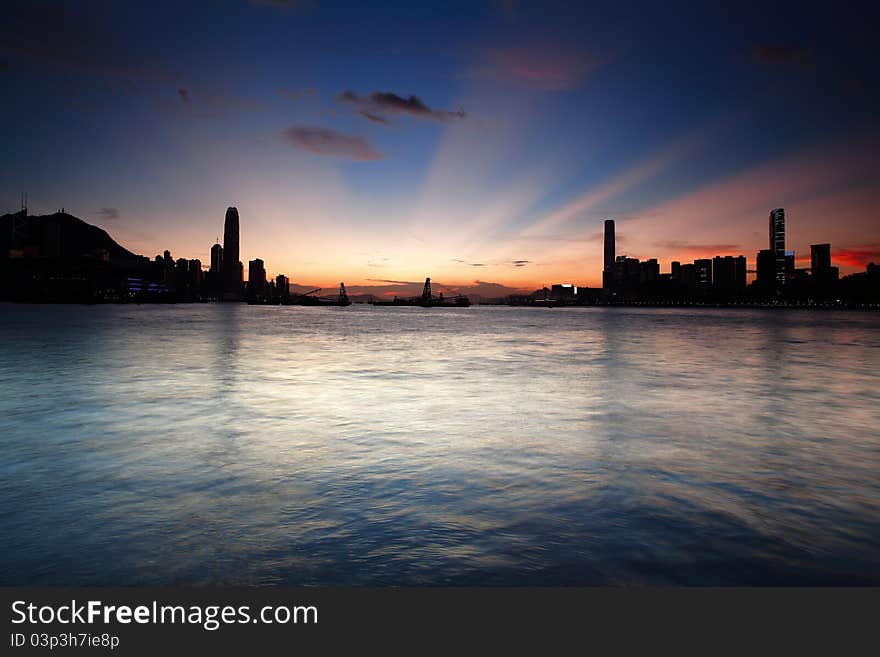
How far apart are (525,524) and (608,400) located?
41.7 ft

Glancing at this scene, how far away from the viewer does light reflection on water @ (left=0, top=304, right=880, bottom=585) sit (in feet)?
19.8

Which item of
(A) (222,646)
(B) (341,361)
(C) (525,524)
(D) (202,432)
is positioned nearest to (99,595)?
(A) (222,646)

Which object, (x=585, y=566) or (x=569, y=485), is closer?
(x=585, y=566)

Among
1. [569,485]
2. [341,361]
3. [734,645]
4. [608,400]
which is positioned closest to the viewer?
[734,645]

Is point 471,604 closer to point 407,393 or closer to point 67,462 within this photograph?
point 67,462

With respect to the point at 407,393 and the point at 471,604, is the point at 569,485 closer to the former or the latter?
the point at 471,604

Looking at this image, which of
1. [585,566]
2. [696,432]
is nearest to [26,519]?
[585,566]

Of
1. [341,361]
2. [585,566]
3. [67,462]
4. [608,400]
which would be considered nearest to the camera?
[585,566]

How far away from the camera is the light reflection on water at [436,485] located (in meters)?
6.04

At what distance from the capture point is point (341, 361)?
33812 mm

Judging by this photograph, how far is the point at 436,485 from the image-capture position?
29.7 ft

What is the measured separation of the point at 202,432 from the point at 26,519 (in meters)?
6.07

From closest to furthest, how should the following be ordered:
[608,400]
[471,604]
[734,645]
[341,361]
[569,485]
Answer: [734,645], [471,604], [569,485], [608,400], [341,361]

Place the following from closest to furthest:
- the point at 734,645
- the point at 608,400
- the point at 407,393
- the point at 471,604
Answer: the point at 734,645 → the point at 471,604 → the point at 608,400 → the point at 407,393
